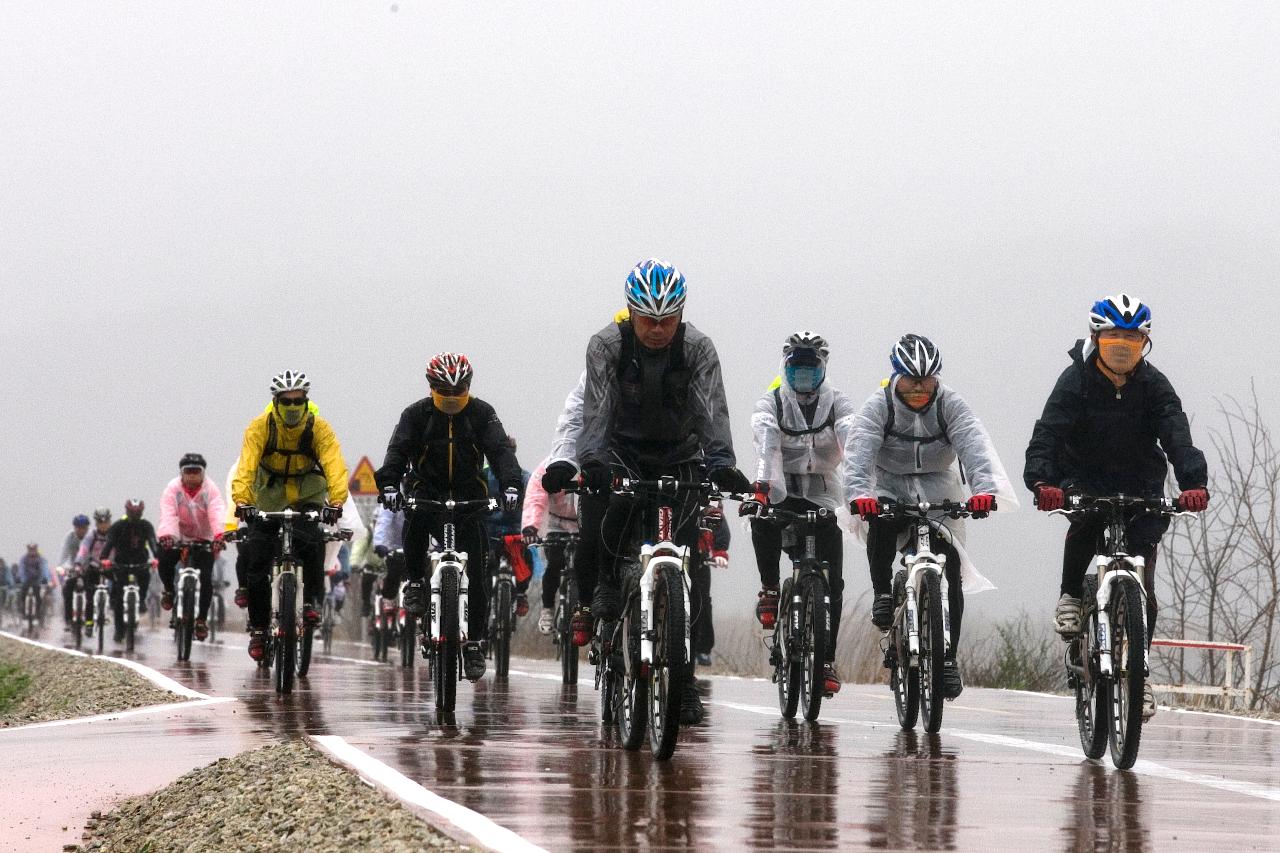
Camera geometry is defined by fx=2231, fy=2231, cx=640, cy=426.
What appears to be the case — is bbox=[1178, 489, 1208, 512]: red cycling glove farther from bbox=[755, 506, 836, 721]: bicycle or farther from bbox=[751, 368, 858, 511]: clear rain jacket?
bbox=[751, 368, 858, 511]: clear rain jacket

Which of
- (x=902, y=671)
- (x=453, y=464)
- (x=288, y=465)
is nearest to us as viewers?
(x=902, y=671)

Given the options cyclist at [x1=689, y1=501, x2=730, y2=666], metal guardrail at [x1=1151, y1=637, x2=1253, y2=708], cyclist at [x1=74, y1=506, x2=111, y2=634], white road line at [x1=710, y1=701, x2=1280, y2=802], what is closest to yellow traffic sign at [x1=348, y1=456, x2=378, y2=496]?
cyclist at [x1=74, y1=506, x2=111, y2=634]

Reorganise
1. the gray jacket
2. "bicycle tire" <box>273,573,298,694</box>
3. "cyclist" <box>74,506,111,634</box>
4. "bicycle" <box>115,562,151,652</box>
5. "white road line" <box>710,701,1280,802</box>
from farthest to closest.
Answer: "cyclist" <box>74,506,111,634</box>, "bicycle" <box>115,562,151,652</box>, "bicycle tire" <box>273,573,298,694</box>, the gray jacket, "white road line" <box>710,701,1280,802</box>

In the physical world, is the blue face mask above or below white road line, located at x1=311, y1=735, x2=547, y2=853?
above

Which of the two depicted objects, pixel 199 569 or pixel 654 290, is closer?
pixel 654 290

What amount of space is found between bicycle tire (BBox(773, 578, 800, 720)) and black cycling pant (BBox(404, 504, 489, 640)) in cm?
170

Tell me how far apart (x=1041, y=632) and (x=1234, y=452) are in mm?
2697

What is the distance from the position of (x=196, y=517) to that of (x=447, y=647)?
34.4 ft

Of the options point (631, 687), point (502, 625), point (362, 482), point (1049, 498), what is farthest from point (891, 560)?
point (362, 482)

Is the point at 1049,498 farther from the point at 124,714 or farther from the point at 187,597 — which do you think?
the point at 187,597

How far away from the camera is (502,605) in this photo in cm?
1914

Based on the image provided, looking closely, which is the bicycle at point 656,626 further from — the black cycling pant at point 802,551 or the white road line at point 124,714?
the white road line at point 124,714

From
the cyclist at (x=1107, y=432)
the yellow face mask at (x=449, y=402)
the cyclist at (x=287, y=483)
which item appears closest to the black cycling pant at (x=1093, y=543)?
the cyclist at (x=1107, y=432)

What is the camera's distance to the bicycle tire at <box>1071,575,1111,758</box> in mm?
9891
